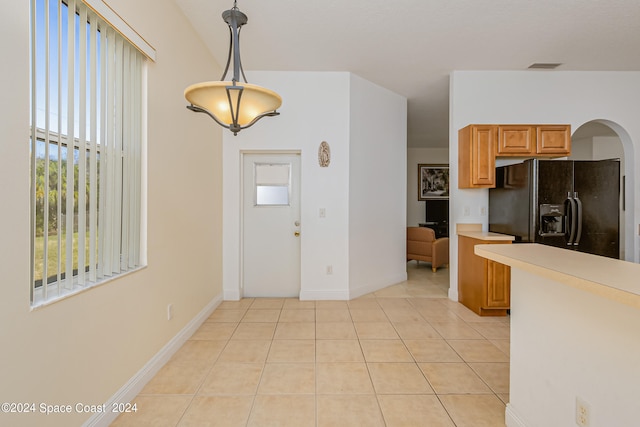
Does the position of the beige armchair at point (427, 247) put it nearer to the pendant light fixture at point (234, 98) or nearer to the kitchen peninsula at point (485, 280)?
the kitchen peninsula at point (485, 280)

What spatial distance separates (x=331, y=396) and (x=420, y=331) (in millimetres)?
1376

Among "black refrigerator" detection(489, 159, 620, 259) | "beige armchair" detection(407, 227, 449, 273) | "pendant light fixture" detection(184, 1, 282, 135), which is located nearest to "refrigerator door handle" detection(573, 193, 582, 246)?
"black refrigerator" detection(489, 159, 620, 259)

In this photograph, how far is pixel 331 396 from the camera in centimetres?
201

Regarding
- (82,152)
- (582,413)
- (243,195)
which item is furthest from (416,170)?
(82,152)

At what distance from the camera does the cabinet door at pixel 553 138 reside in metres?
3.55

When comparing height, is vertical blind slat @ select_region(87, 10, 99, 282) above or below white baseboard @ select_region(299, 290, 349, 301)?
above

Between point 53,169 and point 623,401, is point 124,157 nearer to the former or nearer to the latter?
point 53,169

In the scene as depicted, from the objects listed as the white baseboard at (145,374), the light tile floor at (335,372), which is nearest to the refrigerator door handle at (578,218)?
the light tile floor at (335,372)

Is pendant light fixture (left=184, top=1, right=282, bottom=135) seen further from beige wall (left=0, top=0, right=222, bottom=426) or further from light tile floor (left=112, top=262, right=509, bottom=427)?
light tile floor (left=112, top=262, right=509, bottom=427)

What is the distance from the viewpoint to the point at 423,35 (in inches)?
122

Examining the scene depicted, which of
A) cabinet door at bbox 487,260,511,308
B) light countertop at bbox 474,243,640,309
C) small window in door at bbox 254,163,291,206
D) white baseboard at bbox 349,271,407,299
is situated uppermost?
small window in door at bbox 254,163,291,206

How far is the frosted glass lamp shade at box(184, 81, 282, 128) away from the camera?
1.38 metres

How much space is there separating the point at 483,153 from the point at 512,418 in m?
2.74

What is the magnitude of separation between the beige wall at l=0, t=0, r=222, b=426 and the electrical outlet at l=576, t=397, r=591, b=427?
2257 millimetres
